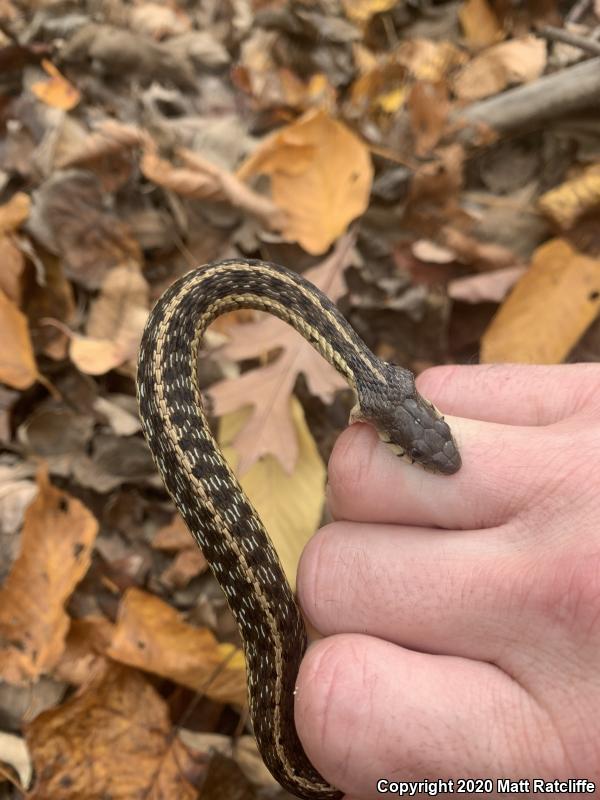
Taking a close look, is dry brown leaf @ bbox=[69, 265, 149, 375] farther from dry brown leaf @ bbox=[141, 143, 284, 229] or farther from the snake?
the snake

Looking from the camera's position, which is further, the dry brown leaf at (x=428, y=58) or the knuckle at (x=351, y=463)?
the dry brown leaf at (x=428, y=58)

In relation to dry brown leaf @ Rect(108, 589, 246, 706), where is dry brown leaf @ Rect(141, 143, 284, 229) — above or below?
above

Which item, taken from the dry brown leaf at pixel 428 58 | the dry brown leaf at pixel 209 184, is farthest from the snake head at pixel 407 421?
the dry brown leaf at pixel 428 58

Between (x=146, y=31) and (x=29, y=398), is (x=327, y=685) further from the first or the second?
(x=146, y=31)

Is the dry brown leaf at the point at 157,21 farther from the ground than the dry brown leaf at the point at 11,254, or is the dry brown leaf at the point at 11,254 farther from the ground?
the dry brown leaf at the point at 157,21

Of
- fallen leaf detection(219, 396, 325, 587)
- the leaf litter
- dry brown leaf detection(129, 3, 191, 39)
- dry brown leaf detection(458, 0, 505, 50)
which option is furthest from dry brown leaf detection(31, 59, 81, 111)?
dry brown leaf detection(458, 0, 505, 50)

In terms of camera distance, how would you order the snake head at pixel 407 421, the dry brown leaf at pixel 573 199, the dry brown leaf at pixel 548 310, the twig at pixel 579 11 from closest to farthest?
the snake head at pixel 407 421 < the dry brown leaf at pixel 548 310 < the dry brown leaf at pixel 573 199 < the twig at pixel 579 11

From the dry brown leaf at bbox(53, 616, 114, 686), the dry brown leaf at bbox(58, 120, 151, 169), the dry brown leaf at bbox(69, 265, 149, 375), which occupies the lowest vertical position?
the dry brown leaf at bbox(53, 616, 114, 686)

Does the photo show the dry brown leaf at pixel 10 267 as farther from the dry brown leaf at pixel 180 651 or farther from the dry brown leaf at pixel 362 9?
the dry brown leaf at pixel 362 9
